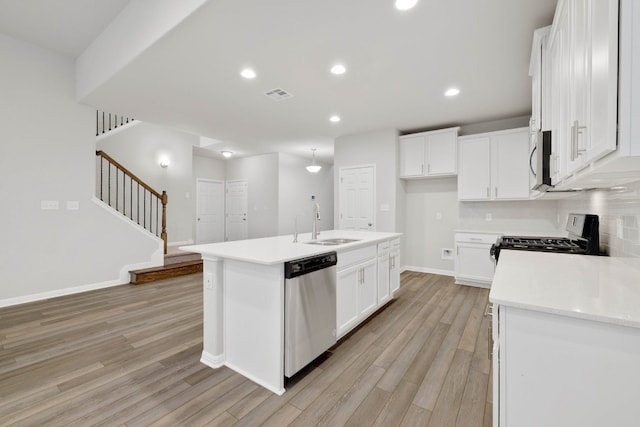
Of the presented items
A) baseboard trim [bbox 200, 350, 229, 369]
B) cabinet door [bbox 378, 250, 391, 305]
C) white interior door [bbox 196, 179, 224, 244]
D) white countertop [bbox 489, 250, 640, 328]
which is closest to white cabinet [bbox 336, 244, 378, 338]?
cabinet door [bbox 378, 250, 391, 305]

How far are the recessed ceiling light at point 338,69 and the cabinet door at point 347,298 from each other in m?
2.16

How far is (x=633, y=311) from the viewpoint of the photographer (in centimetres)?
89

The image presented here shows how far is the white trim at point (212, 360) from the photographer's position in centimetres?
221

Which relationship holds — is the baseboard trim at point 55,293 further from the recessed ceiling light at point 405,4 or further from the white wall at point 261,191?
the recessed ceiling light at point 405,4

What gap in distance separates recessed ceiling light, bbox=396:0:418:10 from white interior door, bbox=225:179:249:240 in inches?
267

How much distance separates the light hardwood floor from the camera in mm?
1691

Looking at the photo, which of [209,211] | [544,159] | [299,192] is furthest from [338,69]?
[209,211]

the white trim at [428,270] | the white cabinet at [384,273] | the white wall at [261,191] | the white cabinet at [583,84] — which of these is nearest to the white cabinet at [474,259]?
the white trim at [428,270]

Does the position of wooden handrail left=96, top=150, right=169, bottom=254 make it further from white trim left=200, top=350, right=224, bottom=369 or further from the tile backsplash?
the tile backsplash

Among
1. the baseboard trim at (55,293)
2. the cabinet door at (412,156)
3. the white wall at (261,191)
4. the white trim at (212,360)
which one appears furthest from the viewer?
the white wall at (261,191)

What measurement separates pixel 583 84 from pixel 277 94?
10.8 feet

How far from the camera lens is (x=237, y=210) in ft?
27.9

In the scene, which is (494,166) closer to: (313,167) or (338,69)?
(338,69)

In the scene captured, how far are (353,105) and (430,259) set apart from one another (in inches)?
129
